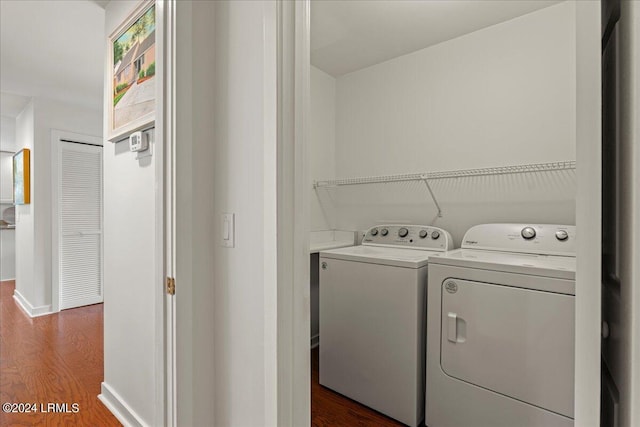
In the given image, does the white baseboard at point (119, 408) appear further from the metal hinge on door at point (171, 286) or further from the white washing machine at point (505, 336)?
the white washing machine at point (505, 336)

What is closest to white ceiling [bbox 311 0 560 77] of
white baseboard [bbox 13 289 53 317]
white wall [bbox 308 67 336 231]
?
white wall [bbox 308 67 336 231]

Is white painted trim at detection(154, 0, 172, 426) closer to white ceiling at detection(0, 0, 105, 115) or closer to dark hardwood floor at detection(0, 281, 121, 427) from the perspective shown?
dark hardwood floor at detection(0, 281, 121, 427)

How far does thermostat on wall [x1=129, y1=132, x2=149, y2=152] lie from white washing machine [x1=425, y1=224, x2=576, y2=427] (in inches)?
60.4

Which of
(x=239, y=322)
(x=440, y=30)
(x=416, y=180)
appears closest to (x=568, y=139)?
(x=416, y=180)

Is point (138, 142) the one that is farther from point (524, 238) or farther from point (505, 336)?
point (524, 238)

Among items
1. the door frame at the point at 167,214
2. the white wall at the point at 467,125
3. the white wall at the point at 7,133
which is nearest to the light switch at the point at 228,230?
the door frame at the point at 167,214

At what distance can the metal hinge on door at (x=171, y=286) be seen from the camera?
115 cm

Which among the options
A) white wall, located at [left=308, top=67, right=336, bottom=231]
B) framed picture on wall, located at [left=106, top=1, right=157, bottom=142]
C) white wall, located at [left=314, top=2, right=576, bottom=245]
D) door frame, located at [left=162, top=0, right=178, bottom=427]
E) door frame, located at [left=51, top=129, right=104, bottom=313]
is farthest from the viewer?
door frame, located at [left=51, top=129, right=104, bottom=313]

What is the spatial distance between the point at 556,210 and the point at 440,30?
1432 mm

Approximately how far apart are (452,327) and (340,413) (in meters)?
0.86

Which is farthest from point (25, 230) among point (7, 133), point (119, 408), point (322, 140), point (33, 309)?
point (322, 140)

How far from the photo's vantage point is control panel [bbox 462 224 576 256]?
5.61ft

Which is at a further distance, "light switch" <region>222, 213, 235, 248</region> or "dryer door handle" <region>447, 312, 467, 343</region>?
"dryer door handle" <region>447, 312, 467, 343</region>

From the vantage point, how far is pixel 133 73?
157 centimetres
